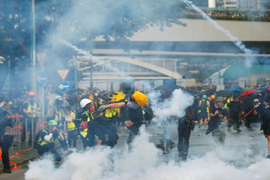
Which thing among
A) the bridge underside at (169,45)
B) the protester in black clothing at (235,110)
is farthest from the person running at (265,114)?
the bridge underside at (169,45)

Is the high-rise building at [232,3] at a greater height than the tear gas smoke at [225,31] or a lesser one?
greater

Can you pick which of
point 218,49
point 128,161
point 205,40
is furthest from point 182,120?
point 218,49

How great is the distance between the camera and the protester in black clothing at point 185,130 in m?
7.24

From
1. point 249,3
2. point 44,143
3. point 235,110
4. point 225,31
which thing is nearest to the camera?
point 44,143

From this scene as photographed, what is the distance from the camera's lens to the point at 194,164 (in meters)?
Answer: 5.87

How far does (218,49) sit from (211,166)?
49.8ft

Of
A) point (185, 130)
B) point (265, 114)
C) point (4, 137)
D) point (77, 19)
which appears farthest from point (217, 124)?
point (77, 19)

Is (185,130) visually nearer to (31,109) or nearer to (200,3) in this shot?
(200,3)

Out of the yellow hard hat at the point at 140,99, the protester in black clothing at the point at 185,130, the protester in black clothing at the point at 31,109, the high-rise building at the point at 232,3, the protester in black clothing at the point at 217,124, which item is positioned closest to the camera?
the yellow hard hat at the point at 140,99

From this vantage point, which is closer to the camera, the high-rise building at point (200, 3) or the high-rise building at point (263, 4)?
the high-rise building at point (263, 4)

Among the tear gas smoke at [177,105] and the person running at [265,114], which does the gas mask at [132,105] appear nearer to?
the tear gas smoke at [177,105]

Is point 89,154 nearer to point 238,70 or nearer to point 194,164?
point 194,164

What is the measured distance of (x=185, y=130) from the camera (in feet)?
24.2

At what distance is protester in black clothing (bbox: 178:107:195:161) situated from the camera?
724 cm
